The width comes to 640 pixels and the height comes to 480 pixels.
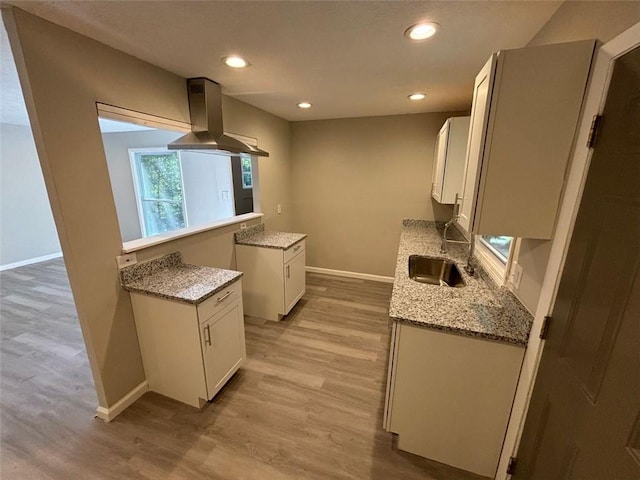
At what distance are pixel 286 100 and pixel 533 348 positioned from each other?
2.85m

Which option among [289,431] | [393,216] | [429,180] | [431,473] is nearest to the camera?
[431,473]

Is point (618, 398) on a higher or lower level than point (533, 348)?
higher

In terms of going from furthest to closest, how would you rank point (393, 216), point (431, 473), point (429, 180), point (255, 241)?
point (393, 216) → point (429, 180) → point (255, 241) → point (431, 473)

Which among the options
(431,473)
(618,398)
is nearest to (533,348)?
(618,398)

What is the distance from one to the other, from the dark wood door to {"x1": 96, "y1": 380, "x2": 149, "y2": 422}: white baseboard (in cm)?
242

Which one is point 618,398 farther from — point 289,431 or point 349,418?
point 289,431

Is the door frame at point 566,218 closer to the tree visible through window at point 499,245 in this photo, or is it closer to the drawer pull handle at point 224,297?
the tree visible through window at point 499,245

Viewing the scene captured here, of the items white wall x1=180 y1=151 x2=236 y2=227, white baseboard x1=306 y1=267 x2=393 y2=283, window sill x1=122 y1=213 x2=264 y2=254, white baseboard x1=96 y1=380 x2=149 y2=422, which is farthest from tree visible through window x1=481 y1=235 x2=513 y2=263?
white wall x1=180 y1=151 x2=236 y2=227

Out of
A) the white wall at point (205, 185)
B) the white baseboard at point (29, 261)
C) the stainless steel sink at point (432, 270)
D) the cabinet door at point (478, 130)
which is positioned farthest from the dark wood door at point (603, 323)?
the white baseboard at point (29, 261)

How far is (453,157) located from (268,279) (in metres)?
2.21

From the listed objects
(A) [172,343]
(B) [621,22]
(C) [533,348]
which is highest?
(B) [621,22]

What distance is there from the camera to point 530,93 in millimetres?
1049

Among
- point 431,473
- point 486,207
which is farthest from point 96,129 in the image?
point 431,473

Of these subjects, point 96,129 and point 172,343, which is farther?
point 172,343
